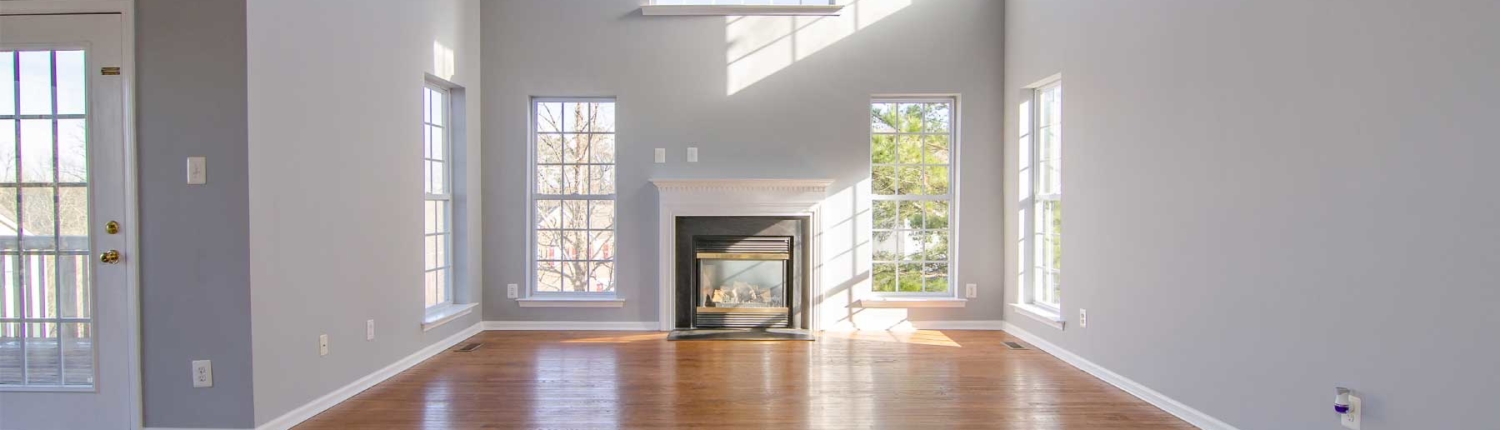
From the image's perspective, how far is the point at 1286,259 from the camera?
246cm

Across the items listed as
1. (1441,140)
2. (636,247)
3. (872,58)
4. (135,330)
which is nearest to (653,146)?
(636,247)

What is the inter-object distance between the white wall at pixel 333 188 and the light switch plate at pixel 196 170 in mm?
172

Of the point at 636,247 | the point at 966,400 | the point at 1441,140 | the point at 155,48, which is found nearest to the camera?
the point at 1441,140

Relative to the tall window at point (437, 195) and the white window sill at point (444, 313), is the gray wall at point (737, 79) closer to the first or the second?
the tall window at point (437, 195)

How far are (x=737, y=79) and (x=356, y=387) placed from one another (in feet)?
10.1

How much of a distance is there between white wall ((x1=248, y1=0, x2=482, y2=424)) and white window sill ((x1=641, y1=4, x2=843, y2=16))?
150cm

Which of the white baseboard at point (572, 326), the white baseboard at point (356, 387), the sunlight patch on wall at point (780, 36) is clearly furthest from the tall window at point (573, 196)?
the sunlight patch on wall at point (780, 36)

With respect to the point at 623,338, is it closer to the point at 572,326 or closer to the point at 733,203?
the point at 572,326

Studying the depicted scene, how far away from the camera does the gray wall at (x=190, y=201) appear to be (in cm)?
262

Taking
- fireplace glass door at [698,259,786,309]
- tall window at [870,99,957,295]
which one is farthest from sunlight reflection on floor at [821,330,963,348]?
fireplace glass door at [698,259,786,309]

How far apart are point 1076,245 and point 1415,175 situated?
198 cm

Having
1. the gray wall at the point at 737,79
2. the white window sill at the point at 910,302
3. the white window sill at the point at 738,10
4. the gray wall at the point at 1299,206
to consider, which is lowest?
the white window sill at the point at 910,302

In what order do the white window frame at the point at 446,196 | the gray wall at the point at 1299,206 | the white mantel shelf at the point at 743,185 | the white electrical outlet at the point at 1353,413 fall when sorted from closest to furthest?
1. the gray wall at the point at 1299,206
2. the white electrical outlet at the point at 1353,413
3. the white window frame at the point at 446,196
4. the white mantel shelf at the point at 743,185

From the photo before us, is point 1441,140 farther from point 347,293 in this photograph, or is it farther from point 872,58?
point 347,293
